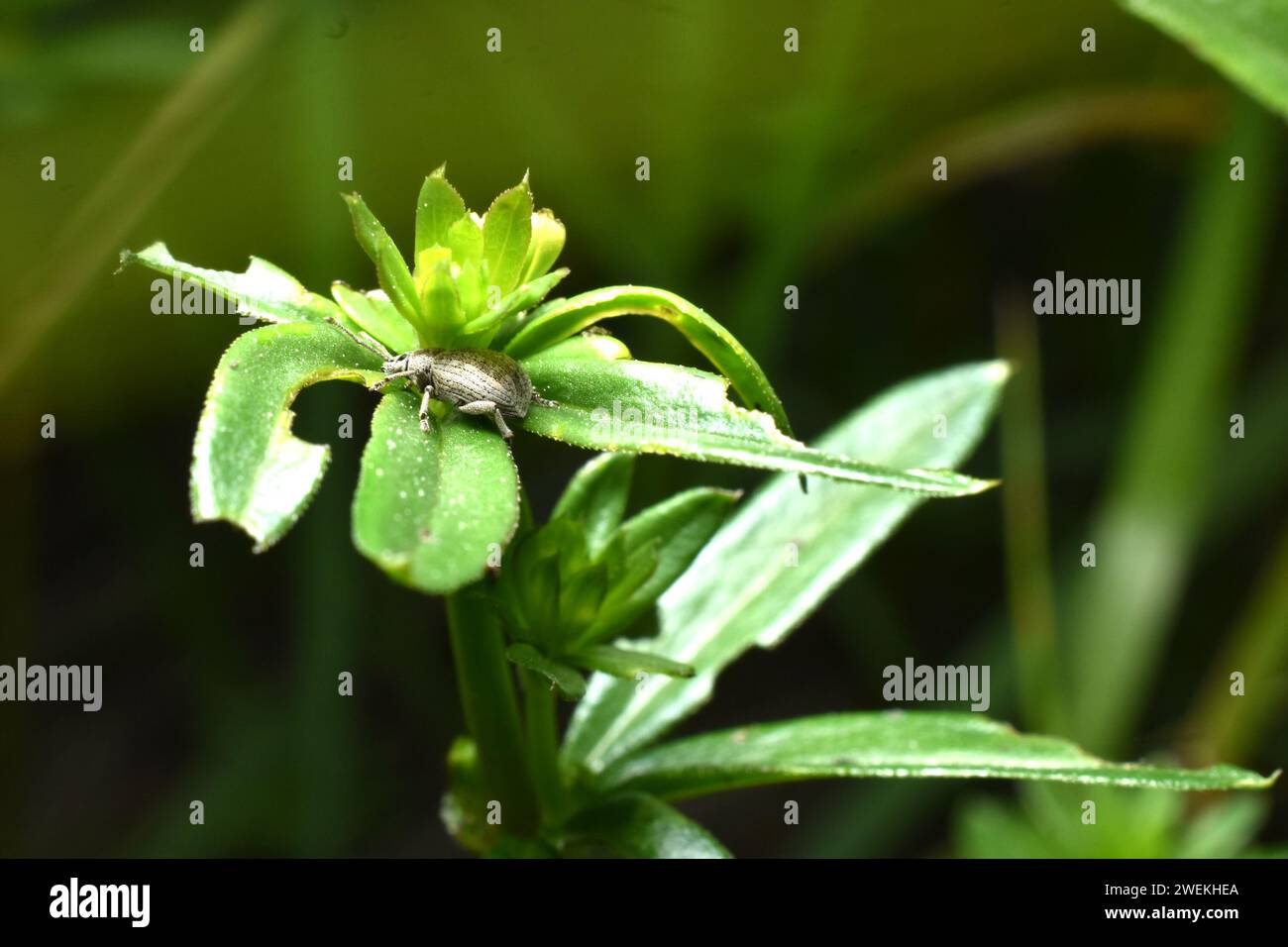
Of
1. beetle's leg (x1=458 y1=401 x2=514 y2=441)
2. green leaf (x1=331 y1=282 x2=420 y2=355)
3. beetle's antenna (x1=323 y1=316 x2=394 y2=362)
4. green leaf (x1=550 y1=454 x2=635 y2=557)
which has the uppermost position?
green leaf (x1=331 y1=282 x2=420 y2=355)

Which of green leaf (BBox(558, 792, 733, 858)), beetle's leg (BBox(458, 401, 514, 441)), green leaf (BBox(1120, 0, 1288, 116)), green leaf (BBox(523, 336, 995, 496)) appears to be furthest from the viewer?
green leaf (BBox(1120, 0, 1288, 116))

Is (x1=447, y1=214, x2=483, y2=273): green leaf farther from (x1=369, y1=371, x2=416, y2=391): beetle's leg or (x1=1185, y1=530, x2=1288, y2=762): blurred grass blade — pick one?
(x1=1185, y1=530, x2=1288, y2=762): blurred grass blade

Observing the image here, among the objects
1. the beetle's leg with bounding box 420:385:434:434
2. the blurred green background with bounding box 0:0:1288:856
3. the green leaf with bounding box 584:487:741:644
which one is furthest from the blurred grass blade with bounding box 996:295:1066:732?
the beetle's leg with bounding box 420:385:434:434

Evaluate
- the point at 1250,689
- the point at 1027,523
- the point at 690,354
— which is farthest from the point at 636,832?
the point at 690,354

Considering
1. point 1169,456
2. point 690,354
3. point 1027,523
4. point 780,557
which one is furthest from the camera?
point 690,354

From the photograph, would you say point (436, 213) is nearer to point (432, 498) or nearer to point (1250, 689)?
point (432, 498)

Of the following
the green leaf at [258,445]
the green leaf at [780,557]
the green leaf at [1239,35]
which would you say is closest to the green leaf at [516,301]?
the green leaf at [258,445]

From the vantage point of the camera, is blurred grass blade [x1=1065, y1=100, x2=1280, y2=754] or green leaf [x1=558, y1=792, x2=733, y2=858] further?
blurred grass blade [x1=1065, y1=100, x2=1280, y2=754]
